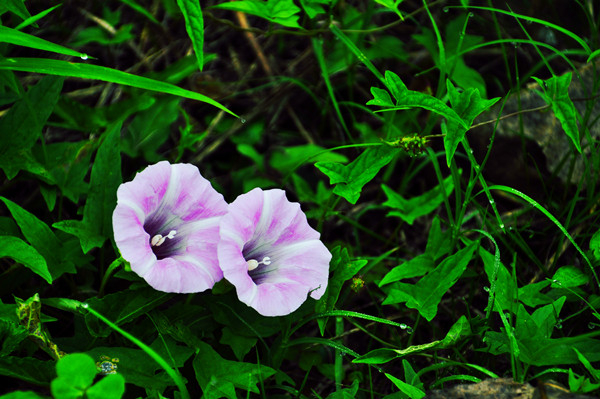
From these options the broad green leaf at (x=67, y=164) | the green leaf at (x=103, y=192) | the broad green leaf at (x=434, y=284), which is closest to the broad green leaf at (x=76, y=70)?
the green leaf at (x=103, y=192)

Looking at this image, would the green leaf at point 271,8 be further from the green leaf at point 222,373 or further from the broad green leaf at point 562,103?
the green leaf at point 222,373

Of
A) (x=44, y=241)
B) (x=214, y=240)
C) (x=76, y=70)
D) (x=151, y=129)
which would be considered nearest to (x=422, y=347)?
(x=214, y=240)

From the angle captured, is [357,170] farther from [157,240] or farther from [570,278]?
[570,278]

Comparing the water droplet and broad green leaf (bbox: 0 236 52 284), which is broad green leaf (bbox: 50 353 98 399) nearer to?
broad green leaf (bbox: 0 236 52 284)

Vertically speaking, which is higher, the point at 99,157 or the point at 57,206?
the point at 99,157

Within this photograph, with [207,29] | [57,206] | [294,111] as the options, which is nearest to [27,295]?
[57,206]

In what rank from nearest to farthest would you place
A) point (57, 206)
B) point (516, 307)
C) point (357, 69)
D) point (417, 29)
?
point (516, 307) → point (57, 206) → point (357, 69) → point (417, 29)

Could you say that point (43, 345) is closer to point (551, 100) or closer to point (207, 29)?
point (551, 100)
